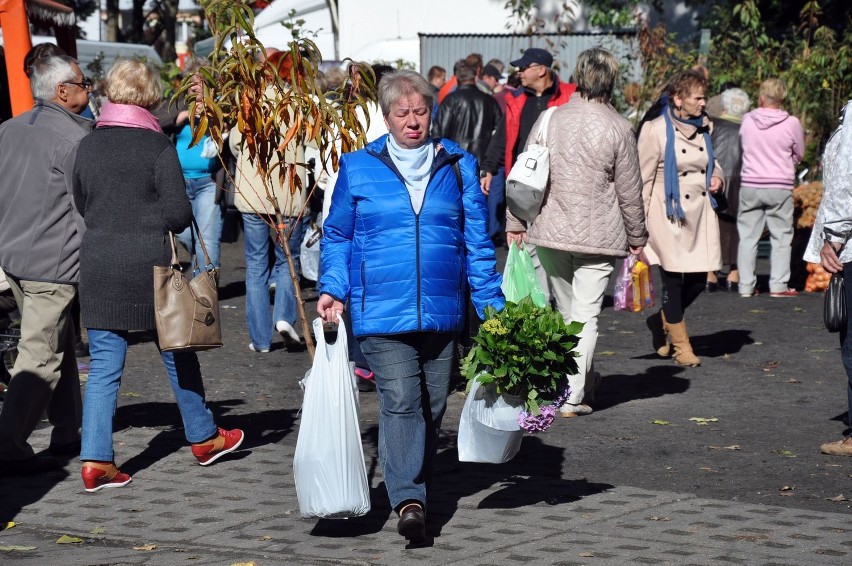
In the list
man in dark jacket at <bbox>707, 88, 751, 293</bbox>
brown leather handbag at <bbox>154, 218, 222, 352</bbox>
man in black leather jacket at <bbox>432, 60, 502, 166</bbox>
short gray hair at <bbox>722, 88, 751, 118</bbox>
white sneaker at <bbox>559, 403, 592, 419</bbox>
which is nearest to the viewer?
brown leather handbag at <bbox>154, 218, 222, 352</bbox>

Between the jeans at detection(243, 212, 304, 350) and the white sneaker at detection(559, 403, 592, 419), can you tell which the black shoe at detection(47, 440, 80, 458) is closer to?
the white sneaker at detection(559, 403, 592, 419)

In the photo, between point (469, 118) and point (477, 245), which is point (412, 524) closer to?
point (477, 245)

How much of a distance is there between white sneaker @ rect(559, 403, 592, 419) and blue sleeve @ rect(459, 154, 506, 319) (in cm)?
233

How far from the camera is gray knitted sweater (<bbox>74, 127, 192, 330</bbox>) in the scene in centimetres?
632

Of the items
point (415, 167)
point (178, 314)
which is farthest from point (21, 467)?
point (415, 167)

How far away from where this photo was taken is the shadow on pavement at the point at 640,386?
28.4 feet

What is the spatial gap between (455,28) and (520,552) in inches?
1138

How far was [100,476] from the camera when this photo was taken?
644 cm

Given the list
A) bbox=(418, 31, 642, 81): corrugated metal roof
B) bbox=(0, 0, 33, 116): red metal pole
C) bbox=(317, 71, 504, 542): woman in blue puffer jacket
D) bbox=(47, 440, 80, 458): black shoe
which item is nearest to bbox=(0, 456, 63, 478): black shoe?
bbox=(47, 440, 80, 458): black shoe

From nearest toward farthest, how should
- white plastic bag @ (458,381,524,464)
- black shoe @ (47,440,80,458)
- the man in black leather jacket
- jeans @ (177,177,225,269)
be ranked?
white plastic bag @ (458,381,524,464)
black shoe @ (47,440,80,458)
jeans @ (177,177,225,269)
the man in black leather jacket

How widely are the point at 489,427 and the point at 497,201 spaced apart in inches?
375

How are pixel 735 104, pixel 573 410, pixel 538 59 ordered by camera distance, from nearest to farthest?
pixel 573 410 → pixel 538 59 → pixel 735 104

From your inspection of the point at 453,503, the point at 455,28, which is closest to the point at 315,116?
the point at 453,503

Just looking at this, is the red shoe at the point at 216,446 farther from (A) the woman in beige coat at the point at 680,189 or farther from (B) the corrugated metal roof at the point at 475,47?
(B) the corrugated metal roof at the point at 475,47
